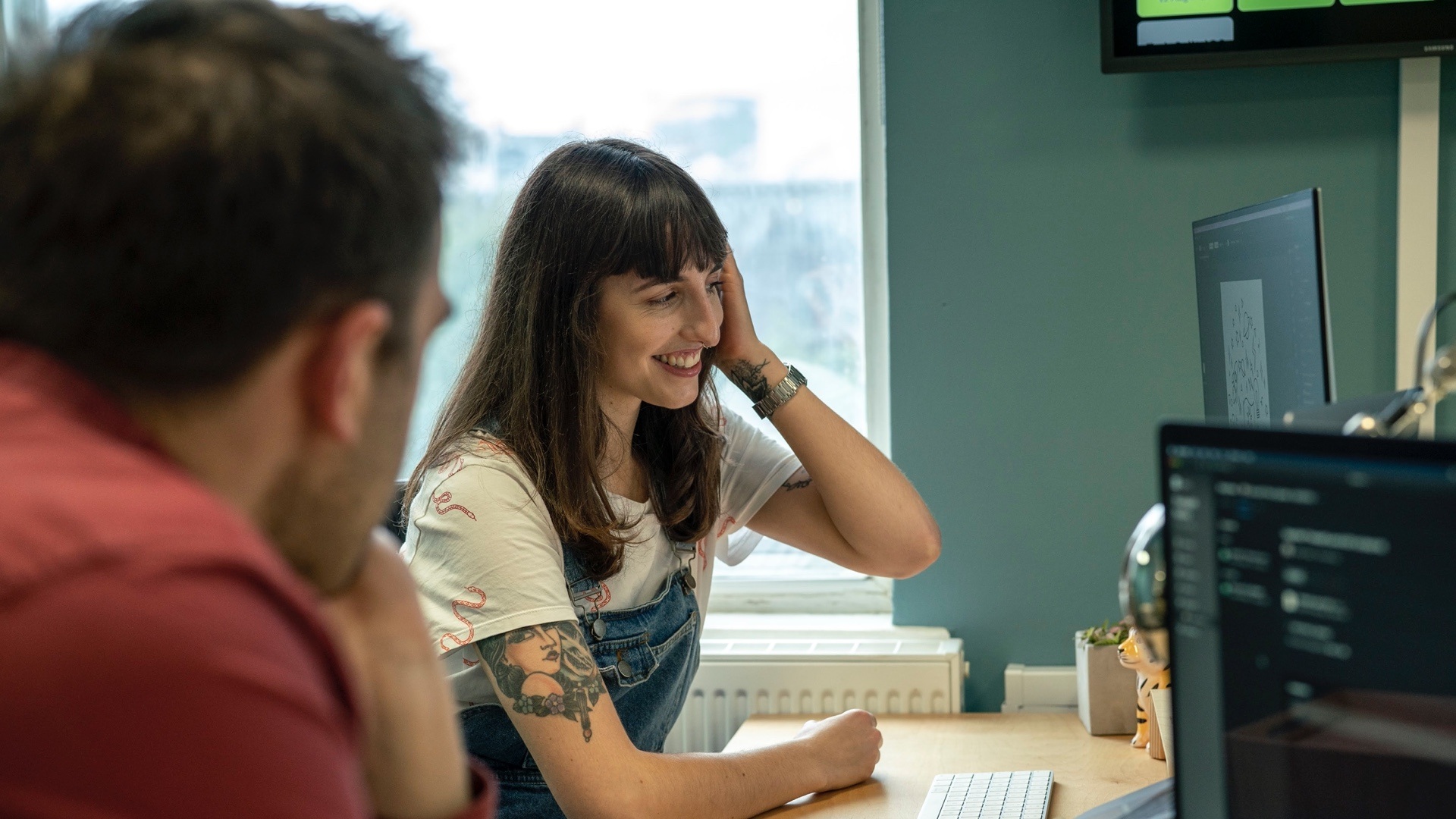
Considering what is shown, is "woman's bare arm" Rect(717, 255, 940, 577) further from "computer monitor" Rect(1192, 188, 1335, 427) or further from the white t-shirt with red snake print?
"computer monitor" Rect(1192, 188, 1335, 427)

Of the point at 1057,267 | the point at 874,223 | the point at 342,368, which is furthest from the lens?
the point at 874,223

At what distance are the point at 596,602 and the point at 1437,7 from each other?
4.96 feet

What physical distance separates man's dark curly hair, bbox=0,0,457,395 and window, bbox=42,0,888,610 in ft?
5.35

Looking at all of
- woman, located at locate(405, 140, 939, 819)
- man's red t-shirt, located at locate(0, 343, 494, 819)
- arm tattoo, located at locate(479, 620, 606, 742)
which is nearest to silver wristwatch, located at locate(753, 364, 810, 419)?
woman, located at locate(405, 140, 939, 819)

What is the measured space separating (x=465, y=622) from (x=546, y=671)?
0.11 meters

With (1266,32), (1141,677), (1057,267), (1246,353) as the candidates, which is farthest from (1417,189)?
(1141,677)

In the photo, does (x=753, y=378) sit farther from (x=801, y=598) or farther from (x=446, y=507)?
(x=801, y=598)

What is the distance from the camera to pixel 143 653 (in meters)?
0.43

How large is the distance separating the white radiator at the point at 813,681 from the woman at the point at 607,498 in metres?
0.32

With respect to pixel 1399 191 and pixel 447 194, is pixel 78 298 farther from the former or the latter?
pixel 1399 191

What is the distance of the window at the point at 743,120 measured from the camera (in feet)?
7.15

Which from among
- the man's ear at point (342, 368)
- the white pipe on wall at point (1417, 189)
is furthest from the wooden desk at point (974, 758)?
the man's ear at point (342, 368)

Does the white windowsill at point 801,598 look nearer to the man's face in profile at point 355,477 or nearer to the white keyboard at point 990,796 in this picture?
the white keyboard at point 990,796

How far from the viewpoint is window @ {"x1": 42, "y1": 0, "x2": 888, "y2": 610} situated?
7.15 feet
